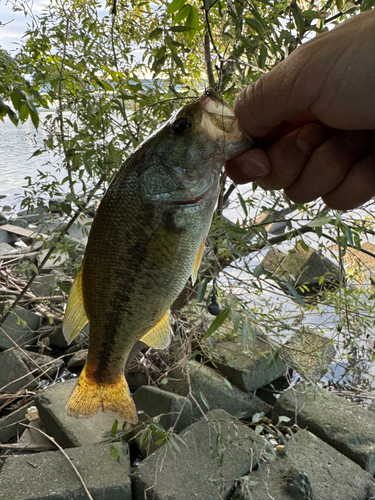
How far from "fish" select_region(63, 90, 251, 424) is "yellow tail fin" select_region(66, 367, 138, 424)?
0.88 ft

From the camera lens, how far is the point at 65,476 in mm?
2617

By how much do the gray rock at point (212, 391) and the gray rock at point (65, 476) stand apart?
3.21 feet

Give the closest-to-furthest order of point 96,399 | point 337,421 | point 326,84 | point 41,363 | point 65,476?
point 326,84
point 96,399
point 65,476
point 337,421
point 41,363

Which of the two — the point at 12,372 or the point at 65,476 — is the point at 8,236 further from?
the point at 65,476

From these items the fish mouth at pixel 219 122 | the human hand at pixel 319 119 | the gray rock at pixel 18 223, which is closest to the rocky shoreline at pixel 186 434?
the human hand at pixel 319 119

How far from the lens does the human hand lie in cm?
129

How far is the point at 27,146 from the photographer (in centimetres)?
1227

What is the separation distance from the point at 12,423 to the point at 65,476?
1.23 meters

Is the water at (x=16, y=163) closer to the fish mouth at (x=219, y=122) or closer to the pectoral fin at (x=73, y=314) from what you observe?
the pectoral fin at (x=73, y=314)

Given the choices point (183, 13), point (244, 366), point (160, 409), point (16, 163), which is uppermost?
point (183, 13)

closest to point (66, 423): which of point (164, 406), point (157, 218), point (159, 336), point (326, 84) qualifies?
point (164, 406)

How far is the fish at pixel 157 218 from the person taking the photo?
1.41 meters

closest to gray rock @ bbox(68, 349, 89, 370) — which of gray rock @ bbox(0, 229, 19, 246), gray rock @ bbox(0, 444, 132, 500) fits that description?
gray rock @ bbox(0, 444, 132, 500)

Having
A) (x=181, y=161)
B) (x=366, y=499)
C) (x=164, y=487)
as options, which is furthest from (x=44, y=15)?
(x=366, y=499)
